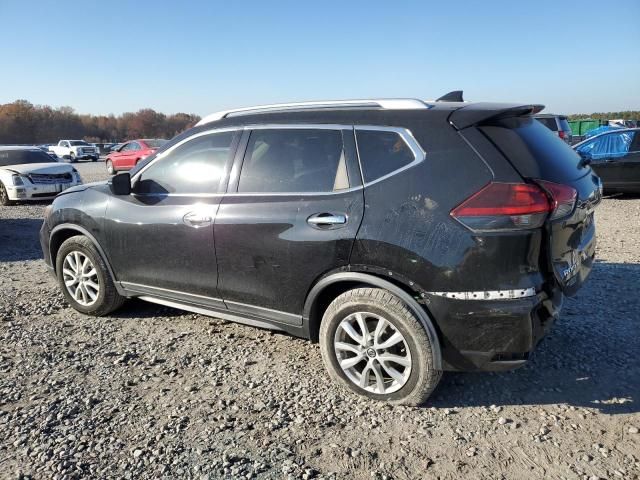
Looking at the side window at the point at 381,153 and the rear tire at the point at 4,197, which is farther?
the rear tire at the point at 4,197

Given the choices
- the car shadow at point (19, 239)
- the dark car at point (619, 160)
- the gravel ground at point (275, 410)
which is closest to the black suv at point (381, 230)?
the gravel ground at point (275, 410)

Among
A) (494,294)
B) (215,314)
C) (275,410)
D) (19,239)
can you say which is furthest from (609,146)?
(19,239)

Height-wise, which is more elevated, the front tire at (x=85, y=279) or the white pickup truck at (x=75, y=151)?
the white pickup truck at (x=75, y=151)

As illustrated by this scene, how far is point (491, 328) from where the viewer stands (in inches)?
108

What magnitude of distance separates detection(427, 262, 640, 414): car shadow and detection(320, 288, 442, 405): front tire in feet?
0.89

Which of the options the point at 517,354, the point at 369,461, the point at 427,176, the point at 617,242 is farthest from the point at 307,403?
the point at 617,242

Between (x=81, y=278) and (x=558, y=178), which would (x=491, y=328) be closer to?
(x=558, y=178)

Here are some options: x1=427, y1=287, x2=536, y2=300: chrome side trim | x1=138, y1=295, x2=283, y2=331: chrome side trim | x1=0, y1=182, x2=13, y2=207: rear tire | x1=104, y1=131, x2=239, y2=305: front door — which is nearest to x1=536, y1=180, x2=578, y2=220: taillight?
x1=427, y1=287, x2=536, y2=300: chrome side trim

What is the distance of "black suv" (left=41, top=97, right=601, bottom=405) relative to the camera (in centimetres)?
270

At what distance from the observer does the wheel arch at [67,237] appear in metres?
4.33

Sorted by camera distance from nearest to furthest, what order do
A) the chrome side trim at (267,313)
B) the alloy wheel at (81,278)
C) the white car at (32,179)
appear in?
the chrome side trim at (267,313), the alloy wheel at (81,278), the white car at (32,179)

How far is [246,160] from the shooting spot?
11.8 feet

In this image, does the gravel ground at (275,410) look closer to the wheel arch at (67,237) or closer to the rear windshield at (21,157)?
the wheel arch at (67,237)

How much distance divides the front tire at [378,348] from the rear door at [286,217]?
274 mm
